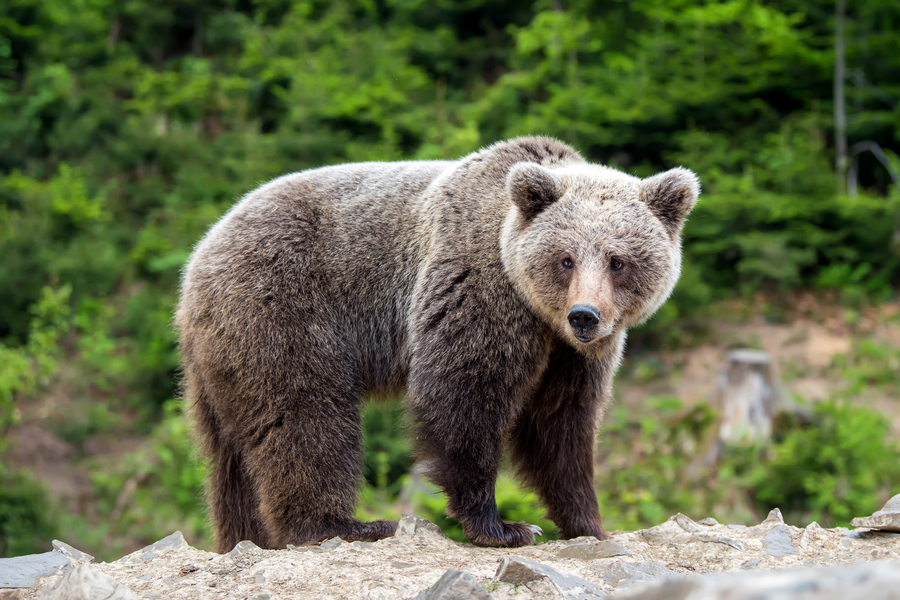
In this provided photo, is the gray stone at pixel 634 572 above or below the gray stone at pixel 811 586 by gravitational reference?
below

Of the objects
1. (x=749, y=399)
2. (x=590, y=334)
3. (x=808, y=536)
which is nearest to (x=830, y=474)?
(x=749, y=399)

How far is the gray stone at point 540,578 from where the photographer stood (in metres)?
3.41

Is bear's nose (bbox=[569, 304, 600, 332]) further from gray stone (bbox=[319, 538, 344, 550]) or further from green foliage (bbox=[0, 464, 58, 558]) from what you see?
green foliage (bbox=[0, 464, 58, 558])

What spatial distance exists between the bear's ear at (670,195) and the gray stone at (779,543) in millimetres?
1741

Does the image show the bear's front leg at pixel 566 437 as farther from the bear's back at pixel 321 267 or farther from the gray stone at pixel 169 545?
the gray stone at pixel 169 545

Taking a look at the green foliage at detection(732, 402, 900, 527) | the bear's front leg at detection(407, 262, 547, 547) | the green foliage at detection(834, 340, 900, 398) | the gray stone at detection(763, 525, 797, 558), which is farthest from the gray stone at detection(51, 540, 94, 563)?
the green foliage at detection(834, 340, 900, 398)

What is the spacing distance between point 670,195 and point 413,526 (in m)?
2.39

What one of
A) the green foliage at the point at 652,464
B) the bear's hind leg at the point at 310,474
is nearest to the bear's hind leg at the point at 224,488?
the bear's hind leg at the point at 310,474

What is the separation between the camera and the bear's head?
430cm

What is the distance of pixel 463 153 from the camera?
14477mm

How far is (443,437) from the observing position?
4.46m

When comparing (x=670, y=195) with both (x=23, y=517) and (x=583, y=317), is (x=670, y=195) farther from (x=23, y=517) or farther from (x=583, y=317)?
(x=23, y=517)

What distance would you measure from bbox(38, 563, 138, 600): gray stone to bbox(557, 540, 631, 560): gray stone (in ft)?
6.96

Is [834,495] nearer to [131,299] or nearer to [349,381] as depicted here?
[349,381]
